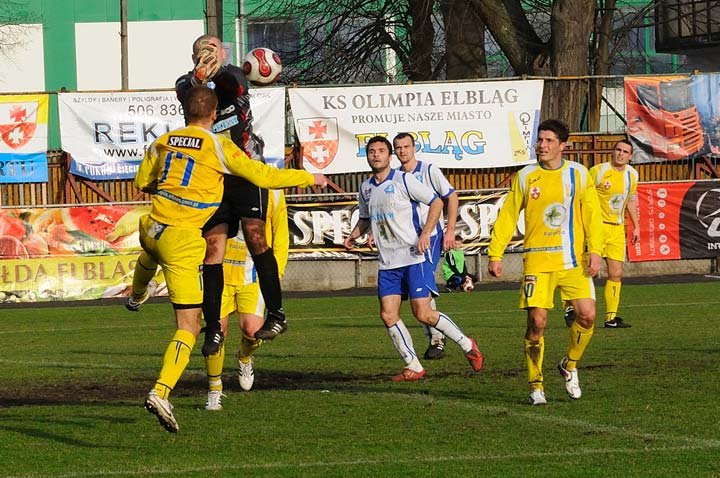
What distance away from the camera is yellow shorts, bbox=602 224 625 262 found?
17.0 meters

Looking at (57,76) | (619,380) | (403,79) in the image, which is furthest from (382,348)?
(57,76)

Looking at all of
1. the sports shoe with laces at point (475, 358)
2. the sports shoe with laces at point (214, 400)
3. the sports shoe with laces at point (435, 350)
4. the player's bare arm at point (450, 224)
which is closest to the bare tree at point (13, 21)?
the sports shoe with laces at point (435, 350)

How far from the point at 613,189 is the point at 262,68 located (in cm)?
685

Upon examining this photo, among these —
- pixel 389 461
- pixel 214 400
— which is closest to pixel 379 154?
pixel 214 400

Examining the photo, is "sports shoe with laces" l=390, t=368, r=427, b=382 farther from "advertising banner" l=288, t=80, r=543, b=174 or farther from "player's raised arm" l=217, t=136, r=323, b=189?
"advertising banner" l=288, t=80, r=543, b=174

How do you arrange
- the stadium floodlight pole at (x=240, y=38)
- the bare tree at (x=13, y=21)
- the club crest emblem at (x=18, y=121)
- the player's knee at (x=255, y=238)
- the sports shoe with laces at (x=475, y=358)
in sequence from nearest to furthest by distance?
the player's knee at (x=255, y=238)
the sports shoe with laces at (x=475, y=358)
the club crest emblem at (x=18, y=121)
the bare tree at (x=13, y=21)
the stadium floodlight pole at (x=240, y=38)

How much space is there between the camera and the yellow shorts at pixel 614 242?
17016mm

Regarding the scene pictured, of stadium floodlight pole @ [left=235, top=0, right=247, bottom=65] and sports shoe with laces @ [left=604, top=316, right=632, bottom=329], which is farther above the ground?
stadium floodlight pole @ [left=235, top=0, right=247, bottom=65]

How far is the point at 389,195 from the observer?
12.1 meters

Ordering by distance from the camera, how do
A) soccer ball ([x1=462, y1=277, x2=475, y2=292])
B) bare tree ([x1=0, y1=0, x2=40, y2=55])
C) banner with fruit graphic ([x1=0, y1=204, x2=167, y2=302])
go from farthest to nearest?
bare tree ([x1=0, y1=0, x2=40, y2=55]) → banner with fruit graphic ([x1=0, y1=204, x2=167, y2=302]) → soccer ball ([x1=462, y1=277, x2=475, y2=292])

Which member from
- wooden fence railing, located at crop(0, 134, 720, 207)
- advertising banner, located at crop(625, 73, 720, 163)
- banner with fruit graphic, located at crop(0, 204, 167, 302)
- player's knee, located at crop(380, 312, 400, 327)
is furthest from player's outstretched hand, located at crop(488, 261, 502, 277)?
advertising banner, located at crop(625, 73, 720, 163)

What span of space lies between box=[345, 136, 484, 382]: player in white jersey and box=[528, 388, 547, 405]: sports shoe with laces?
1.99 metres

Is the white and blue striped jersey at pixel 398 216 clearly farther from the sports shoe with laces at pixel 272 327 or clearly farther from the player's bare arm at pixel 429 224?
the sports shoe with laces at pixel 272 327

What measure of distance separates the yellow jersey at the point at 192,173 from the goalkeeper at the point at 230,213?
2.48 feet
